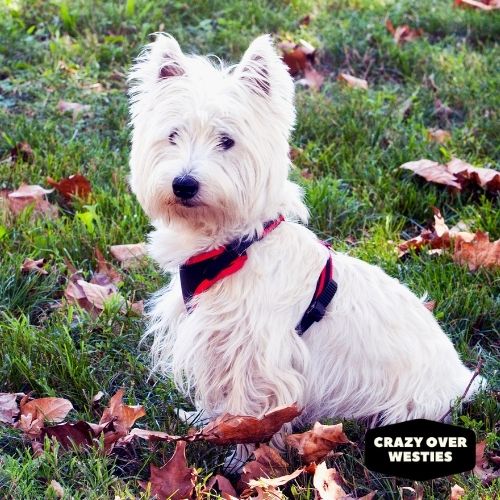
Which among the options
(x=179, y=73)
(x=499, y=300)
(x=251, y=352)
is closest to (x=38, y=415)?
(x=251, y=352)

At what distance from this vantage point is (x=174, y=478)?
282 centimetres

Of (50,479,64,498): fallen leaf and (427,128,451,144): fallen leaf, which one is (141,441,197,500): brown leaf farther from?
(427,128,451,144): fallen leaf

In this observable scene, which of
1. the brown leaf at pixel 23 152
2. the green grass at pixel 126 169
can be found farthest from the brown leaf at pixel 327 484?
the brown leaf at pixel 23 152

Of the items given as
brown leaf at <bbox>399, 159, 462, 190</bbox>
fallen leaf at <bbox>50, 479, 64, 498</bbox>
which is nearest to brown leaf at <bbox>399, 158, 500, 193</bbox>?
brown leaf at <bbox>399, 159, 462, 190</bbox>

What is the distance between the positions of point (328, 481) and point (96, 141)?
2940 mm

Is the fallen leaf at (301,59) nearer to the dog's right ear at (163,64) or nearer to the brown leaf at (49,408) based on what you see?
the dog's right ear at (163,64)

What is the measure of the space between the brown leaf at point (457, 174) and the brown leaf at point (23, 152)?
7.08 feet

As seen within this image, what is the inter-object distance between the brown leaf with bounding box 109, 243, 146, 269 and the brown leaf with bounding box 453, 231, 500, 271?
60.9 inches

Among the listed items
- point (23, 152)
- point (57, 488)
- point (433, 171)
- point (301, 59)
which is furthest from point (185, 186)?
point (301, 59)

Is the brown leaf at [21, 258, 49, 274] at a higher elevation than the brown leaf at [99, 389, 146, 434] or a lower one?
lower

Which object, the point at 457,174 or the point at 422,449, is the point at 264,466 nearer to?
the point at 422,449

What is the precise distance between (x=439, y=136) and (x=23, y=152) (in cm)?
253

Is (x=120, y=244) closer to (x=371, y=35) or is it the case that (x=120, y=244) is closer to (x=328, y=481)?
(x=328, y=481)

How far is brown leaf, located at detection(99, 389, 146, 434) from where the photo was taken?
3.07m
